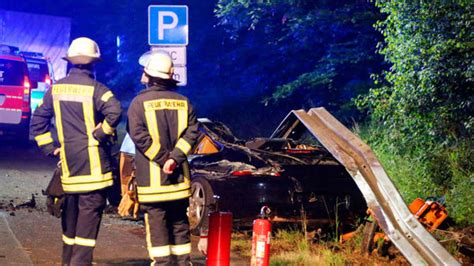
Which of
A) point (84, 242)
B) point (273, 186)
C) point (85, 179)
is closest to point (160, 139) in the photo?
point (85, 179)

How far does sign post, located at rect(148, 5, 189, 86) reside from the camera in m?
11.7

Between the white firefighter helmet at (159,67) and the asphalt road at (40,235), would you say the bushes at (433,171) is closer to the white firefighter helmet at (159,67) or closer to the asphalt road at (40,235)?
the asphalt road at (40,235)

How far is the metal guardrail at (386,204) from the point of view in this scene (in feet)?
20.7

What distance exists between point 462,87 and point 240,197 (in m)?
3.55

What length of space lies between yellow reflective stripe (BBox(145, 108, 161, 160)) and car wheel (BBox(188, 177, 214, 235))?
2412mm

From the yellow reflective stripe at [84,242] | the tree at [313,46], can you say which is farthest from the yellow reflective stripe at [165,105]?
the tree at [313,46]

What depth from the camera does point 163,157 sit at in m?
6.73

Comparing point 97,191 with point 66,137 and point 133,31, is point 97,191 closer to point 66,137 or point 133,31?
point 66,137

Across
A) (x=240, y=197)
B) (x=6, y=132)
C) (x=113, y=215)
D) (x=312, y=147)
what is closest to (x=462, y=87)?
(x=312, y=147)

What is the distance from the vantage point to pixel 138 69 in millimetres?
26719

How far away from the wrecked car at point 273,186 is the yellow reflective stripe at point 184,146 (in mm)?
2119

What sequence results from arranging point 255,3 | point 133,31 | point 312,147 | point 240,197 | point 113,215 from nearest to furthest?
point 240,197 < point 312,147 < point 113,215 < point 255,3 < point 133,31

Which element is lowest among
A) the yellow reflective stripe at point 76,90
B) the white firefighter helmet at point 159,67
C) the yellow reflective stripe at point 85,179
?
the yellow reflective stripe at point 85,179

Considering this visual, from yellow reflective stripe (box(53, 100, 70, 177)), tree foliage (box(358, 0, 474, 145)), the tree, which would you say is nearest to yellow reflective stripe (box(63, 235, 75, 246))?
yellow reflective stripe (box(53, 100, 70, 177))
